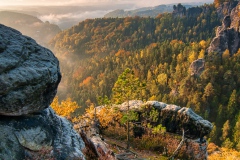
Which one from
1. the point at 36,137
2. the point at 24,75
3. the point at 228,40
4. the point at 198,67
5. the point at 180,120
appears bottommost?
the point at 198,67

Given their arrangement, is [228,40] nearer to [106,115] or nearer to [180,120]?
[180,120]

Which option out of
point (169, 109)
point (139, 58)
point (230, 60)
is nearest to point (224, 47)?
point (230, 60)

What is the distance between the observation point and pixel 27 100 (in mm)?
11219

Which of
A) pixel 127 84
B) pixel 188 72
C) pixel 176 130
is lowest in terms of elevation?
pixel 188 72

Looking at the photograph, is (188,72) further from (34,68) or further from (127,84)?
(34,68)

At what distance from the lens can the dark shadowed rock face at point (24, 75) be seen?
1038 centimetres

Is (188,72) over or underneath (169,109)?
underneath

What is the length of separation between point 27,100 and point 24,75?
1.22 metres

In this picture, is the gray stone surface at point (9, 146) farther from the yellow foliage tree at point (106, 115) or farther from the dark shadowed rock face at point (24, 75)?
the yellow foliage tree at point (106, 115)

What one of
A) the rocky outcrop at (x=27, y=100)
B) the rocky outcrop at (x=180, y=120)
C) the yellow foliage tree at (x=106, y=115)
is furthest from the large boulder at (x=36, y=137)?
the rocky outcrop at (x=180, y=120)

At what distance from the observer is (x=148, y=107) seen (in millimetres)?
29141

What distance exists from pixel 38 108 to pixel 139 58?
153691 mm

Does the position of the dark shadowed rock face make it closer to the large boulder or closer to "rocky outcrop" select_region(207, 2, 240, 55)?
the large boulder

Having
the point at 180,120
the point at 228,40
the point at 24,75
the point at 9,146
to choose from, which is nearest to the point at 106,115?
the point at 180,120
